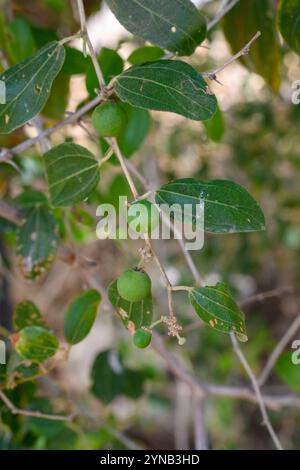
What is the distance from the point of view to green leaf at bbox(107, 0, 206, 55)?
656 mm

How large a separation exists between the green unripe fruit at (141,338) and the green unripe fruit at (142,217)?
0.35 feet

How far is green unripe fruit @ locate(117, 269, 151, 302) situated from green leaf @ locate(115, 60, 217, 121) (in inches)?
5.9

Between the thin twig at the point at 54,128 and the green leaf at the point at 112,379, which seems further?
the green leaf at the point at 112,379

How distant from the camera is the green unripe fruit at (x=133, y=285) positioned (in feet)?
1.93

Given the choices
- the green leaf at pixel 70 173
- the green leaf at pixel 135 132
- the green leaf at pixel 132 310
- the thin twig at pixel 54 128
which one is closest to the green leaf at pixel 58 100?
the green leaf at pixel 135 132

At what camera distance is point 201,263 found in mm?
2061

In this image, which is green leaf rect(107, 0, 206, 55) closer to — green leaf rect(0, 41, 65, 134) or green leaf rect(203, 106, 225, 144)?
green leaf rect(0, 41, 65, 134)

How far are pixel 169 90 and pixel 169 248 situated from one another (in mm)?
1857

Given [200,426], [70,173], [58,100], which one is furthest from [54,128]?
[200,426]

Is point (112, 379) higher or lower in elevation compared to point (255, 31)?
lower

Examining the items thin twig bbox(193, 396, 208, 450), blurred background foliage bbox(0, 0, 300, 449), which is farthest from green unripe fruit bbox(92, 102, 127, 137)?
thin twig bbox(193, 396, 208, 450)

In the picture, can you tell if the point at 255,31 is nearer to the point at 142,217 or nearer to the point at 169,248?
the point at 142,217

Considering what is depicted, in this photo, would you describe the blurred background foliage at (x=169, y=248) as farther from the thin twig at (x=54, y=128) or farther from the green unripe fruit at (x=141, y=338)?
the green unripe fruit at (x=141, y=338)

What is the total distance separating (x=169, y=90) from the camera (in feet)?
1.97
